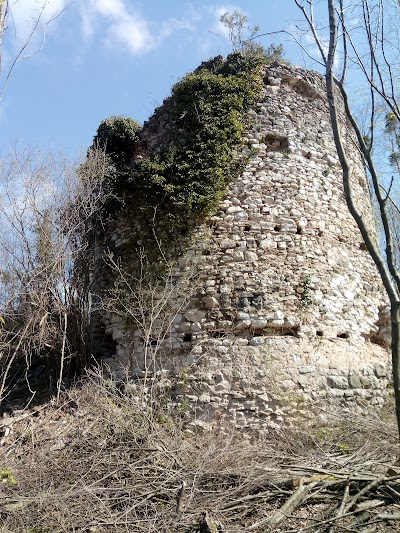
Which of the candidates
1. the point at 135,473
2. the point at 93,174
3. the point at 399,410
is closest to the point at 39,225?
the point at 93,174

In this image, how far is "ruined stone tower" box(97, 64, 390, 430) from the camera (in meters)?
6.54

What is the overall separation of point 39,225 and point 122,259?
1.36 metres

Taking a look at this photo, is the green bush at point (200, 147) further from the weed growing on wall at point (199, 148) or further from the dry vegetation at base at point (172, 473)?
the dry vegetation at base at point (172, 473)

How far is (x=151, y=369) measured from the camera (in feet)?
22.6

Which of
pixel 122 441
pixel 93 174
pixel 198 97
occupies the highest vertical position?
pixel 198 97

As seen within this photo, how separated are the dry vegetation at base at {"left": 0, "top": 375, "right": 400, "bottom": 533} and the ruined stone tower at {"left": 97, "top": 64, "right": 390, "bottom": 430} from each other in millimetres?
495

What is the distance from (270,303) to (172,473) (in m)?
2.61

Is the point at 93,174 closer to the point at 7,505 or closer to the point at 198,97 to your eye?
the point at 198,97

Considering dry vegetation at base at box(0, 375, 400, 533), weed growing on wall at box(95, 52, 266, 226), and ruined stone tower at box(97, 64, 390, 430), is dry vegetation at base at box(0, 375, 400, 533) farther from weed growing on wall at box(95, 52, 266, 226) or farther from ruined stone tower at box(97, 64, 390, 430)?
weed growing on wall at box(95, 52, 266, 226)

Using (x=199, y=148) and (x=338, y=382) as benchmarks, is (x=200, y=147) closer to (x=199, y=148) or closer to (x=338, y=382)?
(x=199, y=148)

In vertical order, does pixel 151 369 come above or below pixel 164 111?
below

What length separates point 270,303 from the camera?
693 centimetres

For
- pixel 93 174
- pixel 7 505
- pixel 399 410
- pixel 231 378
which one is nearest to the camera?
pixel 399 410

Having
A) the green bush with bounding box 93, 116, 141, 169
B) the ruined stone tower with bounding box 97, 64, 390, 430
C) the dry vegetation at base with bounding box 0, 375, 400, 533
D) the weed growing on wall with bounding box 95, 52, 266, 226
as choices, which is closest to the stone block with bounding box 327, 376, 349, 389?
the ruined stone tower with bounding box 97, 64, 390, 430
